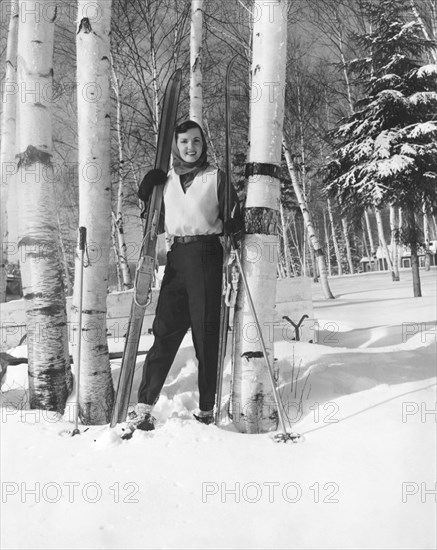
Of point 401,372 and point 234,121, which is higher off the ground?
point 234,121

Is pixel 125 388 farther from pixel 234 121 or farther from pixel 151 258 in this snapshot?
pixel 234 121

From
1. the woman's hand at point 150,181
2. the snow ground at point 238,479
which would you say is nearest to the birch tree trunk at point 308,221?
the snow ground at point 238,479

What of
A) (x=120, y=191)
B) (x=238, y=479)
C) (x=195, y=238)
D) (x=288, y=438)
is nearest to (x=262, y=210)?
(x=195, y=238)

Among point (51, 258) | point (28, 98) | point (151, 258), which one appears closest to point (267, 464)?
point (151, 258)

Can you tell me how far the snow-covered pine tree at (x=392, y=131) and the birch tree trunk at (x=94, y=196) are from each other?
29.4 feet

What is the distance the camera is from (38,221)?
3.02m

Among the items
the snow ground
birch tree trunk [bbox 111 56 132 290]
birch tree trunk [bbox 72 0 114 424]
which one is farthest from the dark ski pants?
birch tree trunk [bbox 111 56 132 290]

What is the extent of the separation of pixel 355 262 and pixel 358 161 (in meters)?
33.9

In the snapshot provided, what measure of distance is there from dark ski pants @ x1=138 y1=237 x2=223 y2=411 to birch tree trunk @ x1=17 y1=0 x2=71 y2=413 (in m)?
0.86

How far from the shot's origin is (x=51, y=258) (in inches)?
120

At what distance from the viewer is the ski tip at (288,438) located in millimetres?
2179

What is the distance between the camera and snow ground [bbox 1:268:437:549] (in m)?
1.49

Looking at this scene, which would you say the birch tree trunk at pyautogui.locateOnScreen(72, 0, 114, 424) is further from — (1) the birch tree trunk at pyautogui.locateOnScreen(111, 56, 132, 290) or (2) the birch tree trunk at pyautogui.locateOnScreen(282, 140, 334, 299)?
(2) the birch tree trunk at pyautogui.locateOnScreen(282, 140, 334, 299)

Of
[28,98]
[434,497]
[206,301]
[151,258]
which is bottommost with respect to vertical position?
[434,497]
